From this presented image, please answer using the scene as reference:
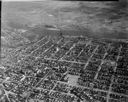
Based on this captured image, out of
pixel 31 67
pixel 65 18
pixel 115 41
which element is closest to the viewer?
pixel 31 67

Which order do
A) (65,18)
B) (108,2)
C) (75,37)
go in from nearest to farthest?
(75,37) < (65,18) < (108,2)

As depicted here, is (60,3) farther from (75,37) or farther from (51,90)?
(51,90)

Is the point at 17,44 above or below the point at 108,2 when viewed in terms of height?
below

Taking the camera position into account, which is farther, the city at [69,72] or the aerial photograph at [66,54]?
the aerial photograph at [66,54]

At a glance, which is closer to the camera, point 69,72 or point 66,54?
point 69,72

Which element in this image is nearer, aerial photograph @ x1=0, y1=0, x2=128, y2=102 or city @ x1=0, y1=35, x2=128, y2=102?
city @ x1=0, y1=35, x2=128, y2=102

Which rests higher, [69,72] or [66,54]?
[66,54]

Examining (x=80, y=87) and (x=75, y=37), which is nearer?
(x=80, y=87)

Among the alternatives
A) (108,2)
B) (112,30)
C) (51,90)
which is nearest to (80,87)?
(51,90)
